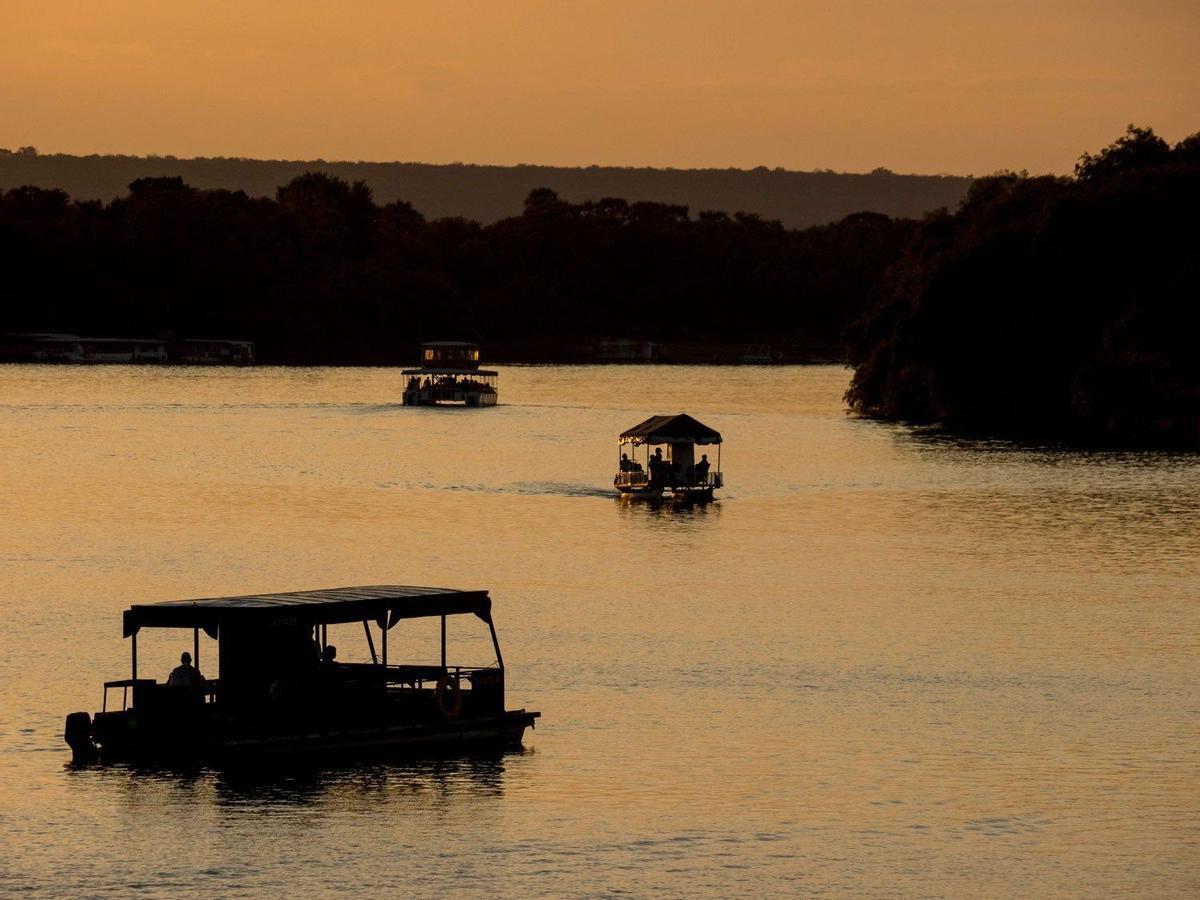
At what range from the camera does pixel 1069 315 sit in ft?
488

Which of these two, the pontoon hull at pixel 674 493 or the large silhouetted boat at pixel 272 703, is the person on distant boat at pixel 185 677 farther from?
the pontoon hull at pixel 674 493

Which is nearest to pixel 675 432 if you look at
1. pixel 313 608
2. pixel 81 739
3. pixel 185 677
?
pixel 313 608

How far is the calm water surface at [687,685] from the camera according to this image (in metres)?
39.2

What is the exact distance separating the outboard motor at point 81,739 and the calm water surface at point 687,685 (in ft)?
2.12

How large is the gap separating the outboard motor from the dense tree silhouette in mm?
103706

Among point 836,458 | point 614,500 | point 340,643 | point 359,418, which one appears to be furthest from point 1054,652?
point 359,418

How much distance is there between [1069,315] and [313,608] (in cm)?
11176

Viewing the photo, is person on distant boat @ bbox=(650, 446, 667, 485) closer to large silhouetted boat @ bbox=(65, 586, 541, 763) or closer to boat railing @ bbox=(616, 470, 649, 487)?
boat railing @ bbox=(616, 470, 649, 487)

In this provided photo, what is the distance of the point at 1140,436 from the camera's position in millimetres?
Result: 143250

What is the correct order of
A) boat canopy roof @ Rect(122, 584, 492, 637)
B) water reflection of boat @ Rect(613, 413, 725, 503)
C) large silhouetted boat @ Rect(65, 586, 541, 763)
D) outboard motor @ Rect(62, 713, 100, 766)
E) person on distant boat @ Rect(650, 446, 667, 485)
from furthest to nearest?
person on distant boat @ Rect(650, 446, 667, 485) < water reflection of boat @ Rect(613, 413, 725, 503) < outboard motor @ Rect(62, 713, 100, 766) < boat canopy roof @ Rect(122, 584, 492, 637) < large silhouetted boat @ Rect(65, 586, 541, 763)

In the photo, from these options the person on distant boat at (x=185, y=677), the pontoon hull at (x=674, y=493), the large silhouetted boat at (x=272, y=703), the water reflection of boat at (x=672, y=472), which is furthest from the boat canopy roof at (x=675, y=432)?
the person on distant boat at (x=185, y=677)

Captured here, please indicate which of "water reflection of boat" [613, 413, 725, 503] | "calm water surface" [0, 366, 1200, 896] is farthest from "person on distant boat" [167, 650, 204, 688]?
"water reflection of boat" [613, 413, 725, 503]

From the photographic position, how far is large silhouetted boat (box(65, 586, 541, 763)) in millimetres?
43125

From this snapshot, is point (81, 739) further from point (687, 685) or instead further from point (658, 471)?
point (658, 471)
